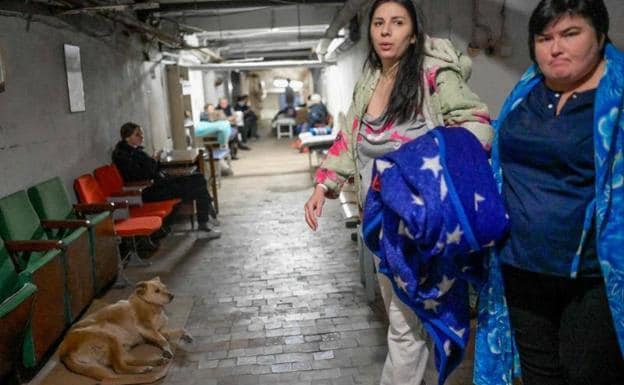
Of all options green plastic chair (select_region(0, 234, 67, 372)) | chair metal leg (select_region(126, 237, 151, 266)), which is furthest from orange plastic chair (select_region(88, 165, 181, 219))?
green plastic chair (select_region(0, 234, 67, 372))

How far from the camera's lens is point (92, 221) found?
345 cm

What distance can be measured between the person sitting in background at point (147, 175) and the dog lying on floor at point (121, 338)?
2.35 m

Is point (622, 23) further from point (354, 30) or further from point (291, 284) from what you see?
point (354, 30)

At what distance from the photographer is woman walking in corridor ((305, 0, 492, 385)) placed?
5.28 ft

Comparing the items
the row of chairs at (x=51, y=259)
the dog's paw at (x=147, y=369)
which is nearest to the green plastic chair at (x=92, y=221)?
the row of chairs at (x=51, y=259)

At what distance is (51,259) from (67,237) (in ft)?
1.18

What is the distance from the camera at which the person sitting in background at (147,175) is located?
5188 mm

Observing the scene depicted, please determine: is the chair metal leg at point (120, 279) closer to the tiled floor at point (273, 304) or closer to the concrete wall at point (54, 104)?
the tiled floor at point (273, 304)

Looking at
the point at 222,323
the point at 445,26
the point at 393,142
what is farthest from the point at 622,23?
the point at 222,323

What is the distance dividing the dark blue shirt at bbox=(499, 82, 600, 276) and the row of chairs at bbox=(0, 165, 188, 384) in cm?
204

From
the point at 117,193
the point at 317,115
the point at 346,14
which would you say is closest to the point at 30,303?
the point at 117,193

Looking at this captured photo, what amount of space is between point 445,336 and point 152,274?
10.6 ft

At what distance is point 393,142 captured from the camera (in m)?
1.69

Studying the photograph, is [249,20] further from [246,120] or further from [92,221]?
[246,120]
